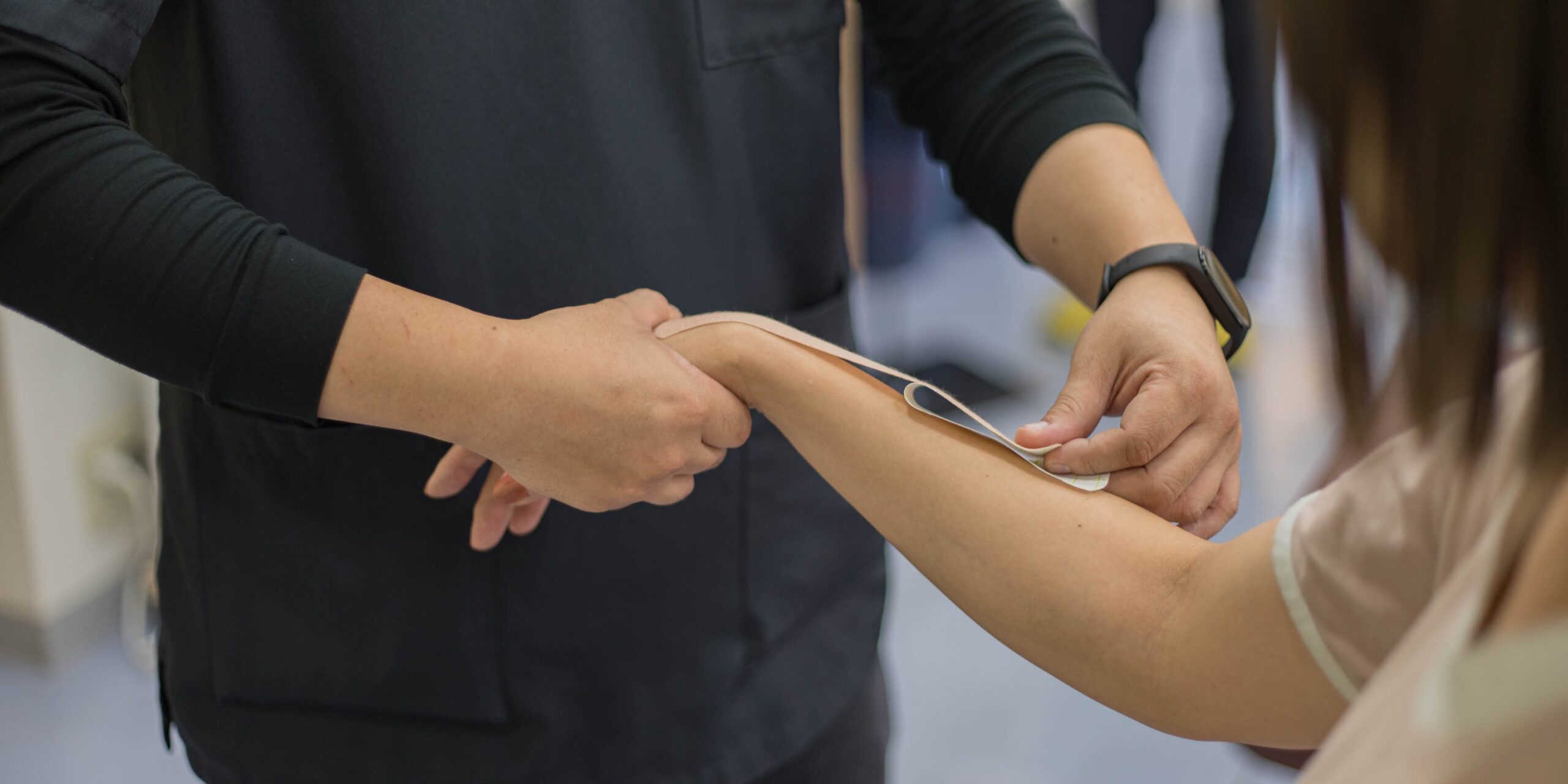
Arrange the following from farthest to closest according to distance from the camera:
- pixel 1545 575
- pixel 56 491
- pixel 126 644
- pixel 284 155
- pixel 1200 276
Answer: pixel 126 644
pixel 56 491
pixel 1200 276
pixel 284 155
pixel 1545 575

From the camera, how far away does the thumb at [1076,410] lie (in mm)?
797

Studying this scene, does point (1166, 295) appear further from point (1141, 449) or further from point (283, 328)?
point (283, 328)

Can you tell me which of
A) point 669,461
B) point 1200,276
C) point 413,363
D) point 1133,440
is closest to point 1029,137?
point 1200,276

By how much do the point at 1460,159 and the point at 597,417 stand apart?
49cm

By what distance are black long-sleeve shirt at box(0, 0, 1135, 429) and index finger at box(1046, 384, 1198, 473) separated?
26 centimetres

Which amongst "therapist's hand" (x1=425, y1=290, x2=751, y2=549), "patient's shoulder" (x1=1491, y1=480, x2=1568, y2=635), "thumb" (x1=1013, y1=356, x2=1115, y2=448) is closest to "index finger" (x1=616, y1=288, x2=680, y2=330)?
"therapist's hand" (x1=425, y1=290, x2=751, y2=549)

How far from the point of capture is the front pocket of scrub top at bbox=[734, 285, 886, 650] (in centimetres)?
94

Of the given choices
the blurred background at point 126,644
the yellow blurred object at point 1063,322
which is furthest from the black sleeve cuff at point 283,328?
the yellow blurred object at point 1063,322

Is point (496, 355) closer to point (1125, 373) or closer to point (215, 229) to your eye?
point (215, 229)

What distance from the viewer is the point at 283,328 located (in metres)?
0.67

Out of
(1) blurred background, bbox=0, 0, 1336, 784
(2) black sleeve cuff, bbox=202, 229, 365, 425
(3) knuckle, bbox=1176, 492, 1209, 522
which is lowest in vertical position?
(1) blurred background, bbox=0, 0, 1336, 784

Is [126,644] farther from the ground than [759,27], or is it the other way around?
[759,27]

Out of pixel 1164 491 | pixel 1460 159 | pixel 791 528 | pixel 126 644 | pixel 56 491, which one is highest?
pixel 1460 159

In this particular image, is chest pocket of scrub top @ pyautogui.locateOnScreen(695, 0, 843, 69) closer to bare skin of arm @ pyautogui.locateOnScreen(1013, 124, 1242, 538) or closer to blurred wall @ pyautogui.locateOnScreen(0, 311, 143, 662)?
bare skin of arm @ pyautogui.locateOnScreen(1013, 124, 1242, 538)
